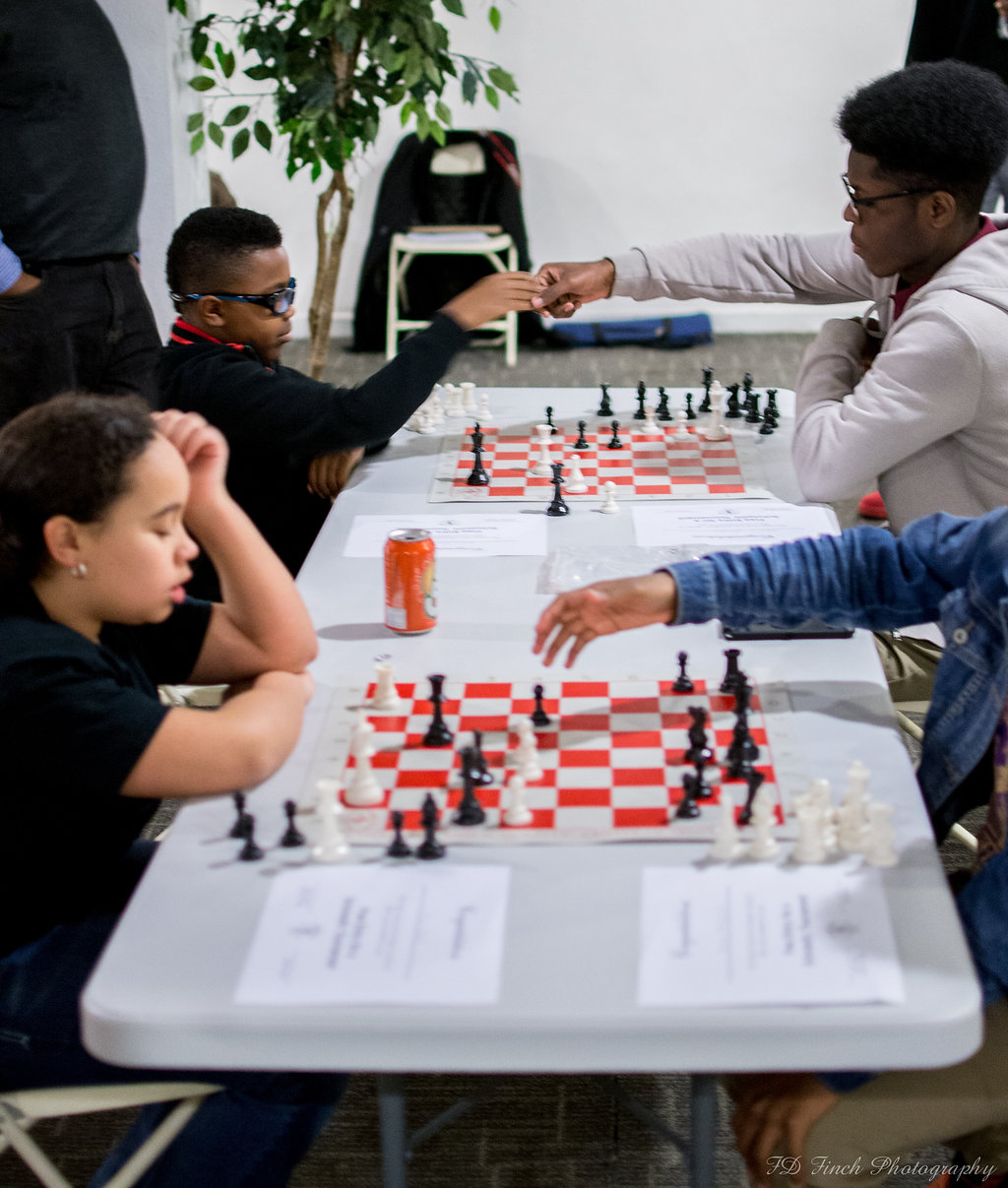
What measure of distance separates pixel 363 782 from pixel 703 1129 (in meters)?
0.58

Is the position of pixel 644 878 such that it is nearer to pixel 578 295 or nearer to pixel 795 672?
pixel 795 672

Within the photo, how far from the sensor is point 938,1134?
4.42ft

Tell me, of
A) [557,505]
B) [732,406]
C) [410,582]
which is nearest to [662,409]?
[732,406]

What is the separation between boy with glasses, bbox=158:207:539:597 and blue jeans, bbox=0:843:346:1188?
3.54 feet

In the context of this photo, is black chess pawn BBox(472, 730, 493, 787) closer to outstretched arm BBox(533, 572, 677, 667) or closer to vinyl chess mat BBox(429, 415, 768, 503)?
outstretched arm BBox(533, 572, 677, 667)

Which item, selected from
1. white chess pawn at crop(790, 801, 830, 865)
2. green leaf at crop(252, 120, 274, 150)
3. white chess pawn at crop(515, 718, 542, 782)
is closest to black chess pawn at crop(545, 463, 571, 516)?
white chess pawn at crop(515, 718, 542, 782)

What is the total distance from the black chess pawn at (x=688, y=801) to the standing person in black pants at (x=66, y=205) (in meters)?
2.49

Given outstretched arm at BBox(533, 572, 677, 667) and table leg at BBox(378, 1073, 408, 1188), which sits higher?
outstretched arm at BBox(533, 572, 677, 667)

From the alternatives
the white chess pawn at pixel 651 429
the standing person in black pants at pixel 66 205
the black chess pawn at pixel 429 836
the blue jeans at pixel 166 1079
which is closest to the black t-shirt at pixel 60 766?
the blue jeans at pixel 166 1079

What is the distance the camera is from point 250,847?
1304 millimetres

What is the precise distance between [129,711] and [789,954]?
69cm

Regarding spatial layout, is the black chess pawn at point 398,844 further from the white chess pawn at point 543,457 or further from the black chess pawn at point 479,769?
the white chess pawn at point 543,457

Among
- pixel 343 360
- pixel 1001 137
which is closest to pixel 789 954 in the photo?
pixel 1001 137

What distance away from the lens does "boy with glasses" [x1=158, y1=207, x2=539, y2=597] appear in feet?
7.66
